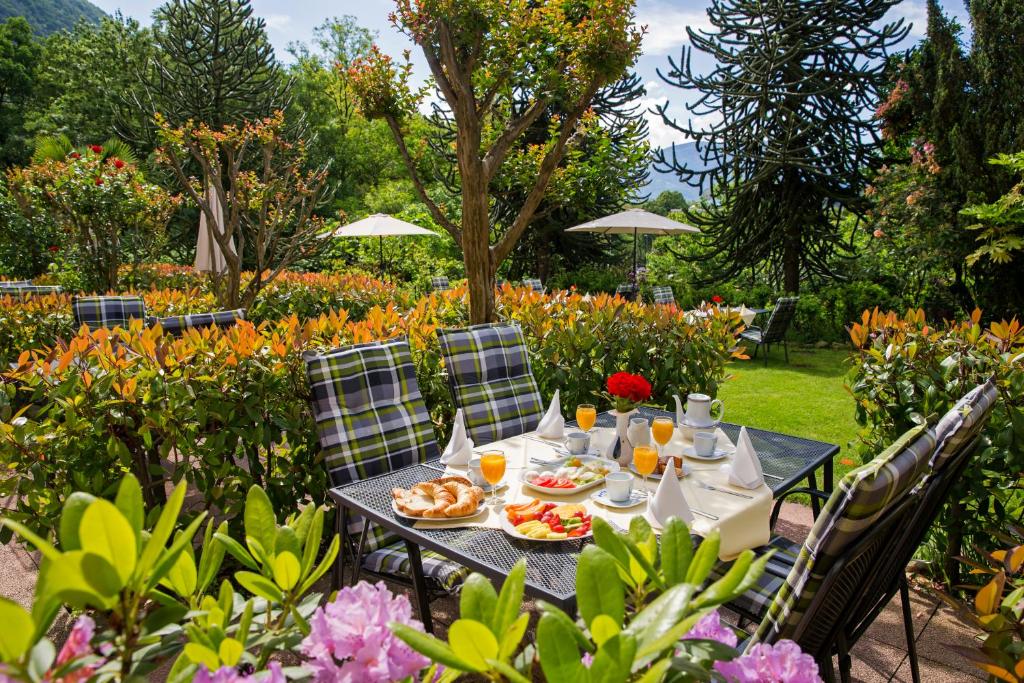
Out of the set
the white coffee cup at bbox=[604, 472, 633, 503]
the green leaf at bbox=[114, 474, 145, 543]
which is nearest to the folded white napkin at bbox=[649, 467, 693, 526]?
the white coffee cup at bbox=[604, 472, 633, 503]

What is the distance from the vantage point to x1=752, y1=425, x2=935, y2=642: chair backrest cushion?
1.19 metres

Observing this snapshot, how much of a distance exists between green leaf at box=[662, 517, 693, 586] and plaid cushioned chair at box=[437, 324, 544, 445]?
2.38 metres

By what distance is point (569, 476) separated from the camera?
2.12m

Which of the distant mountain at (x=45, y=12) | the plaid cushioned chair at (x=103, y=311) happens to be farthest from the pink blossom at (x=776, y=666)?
the distant mountain at (x=45, y=12)

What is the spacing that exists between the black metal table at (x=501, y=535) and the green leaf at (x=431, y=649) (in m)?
0.92

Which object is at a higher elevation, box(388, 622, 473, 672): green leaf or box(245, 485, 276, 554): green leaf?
box(245, 485, 276, 554): green leaf

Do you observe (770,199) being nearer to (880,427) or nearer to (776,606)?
(880,427)

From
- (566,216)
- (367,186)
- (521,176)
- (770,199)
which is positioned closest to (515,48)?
(521,176)

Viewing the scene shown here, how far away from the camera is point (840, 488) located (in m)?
1.22

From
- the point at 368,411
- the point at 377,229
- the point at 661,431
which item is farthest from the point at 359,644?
the point at 377,229

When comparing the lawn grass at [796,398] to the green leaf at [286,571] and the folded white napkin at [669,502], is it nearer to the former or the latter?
the folded white napkin at [669,502]

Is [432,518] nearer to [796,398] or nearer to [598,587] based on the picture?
[598,587]

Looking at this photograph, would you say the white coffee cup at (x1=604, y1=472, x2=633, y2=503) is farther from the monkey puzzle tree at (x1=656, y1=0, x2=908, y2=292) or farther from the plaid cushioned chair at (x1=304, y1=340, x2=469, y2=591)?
the monkey puzzle tree at (x1=656, y1=0, x2=908, y2=292)

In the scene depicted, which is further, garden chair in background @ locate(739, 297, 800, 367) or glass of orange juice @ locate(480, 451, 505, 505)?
garden chair in background @ locate(739, 297, 800, 367)
